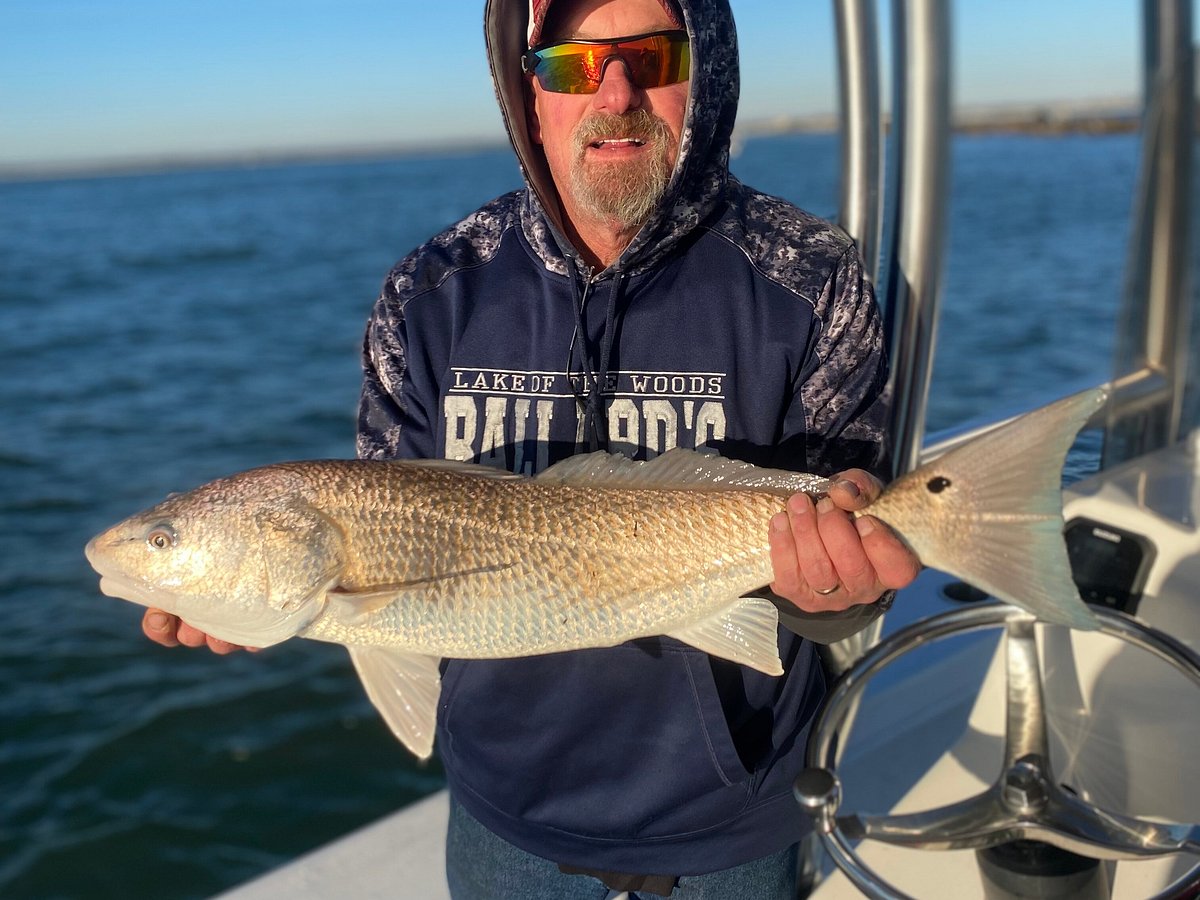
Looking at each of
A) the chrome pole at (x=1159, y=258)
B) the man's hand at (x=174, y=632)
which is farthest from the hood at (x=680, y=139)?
the chrome pole at (x=1159, y=258)

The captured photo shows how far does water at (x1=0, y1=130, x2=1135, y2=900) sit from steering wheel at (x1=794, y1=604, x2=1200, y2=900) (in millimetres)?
1472

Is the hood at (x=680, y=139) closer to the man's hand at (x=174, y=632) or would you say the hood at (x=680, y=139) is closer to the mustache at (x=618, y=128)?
the mustache at (x=618, y=128)

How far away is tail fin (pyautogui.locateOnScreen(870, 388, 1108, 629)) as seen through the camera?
2031 mm

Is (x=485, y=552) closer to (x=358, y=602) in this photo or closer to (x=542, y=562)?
(x=542, y=562)

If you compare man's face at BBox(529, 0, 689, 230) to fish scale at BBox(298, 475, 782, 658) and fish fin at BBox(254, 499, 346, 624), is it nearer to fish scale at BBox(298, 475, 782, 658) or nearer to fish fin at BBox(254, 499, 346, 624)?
fish scale at BBox(298, 475, 782, 658)

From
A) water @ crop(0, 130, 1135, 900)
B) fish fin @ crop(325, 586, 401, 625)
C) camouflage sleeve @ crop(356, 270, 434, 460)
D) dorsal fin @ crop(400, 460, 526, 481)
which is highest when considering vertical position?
camouflage sleeve @ crop(356, 270, 434, 460)

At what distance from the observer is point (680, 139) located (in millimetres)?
2557

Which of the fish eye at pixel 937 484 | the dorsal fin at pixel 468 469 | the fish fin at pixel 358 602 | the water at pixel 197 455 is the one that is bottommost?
the water at pixel 197 455

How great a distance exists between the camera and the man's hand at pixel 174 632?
2.43 meters

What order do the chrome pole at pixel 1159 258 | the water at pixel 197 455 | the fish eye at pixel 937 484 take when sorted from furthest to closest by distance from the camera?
the water at pixel 197 455
the chrome pole at pixel 1159 258
the fish eye at pixel 937 484

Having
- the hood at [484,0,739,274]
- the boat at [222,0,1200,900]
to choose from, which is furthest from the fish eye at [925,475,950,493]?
the hood at [484,0,739,274]

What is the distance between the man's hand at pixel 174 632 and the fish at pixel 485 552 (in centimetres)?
7

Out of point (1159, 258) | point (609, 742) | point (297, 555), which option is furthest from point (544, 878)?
point (1159, 258)

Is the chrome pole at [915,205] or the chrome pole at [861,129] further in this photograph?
Answer: the chrome pole at [861,129]
